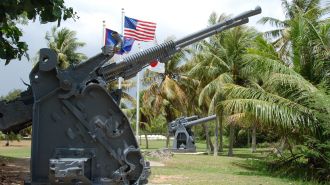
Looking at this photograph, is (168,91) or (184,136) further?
(168,91)

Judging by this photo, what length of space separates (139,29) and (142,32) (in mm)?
300

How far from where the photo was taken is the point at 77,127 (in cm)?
677

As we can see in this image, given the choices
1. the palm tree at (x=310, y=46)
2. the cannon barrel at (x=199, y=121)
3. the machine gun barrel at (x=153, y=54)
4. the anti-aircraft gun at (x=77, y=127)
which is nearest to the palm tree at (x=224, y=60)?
the cannon barrel at (x=199, y=121)

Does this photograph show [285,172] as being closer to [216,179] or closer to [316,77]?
[316,77]

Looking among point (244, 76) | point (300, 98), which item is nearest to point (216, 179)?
point (300, 98)

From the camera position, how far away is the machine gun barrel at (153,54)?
7492 mm

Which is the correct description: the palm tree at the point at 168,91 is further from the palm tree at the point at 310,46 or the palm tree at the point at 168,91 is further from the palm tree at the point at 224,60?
the palm tree at the point at 310,46

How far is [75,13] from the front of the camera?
279 inches

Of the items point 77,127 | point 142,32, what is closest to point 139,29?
point 142,32

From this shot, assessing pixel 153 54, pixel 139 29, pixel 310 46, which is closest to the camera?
pixel 153 54

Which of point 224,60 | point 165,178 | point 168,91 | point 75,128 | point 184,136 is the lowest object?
point 165,178

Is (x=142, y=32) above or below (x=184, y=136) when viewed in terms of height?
above

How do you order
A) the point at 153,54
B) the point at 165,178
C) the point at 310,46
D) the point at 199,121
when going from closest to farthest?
the point at 153,54 < the point at 165,178 < the point at 310,46 < the point at 199,121

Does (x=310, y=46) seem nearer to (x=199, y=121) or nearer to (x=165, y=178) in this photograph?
(x=165, y=178)
